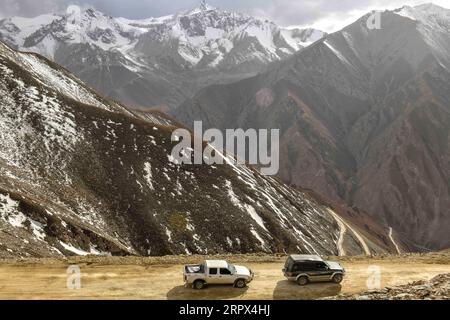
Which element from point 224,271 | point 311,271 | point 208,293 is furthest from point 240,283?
point 311,271

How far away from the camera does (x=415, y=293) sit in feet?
77.4

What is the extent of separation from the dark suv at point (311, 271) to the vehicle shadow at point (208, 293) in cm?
290

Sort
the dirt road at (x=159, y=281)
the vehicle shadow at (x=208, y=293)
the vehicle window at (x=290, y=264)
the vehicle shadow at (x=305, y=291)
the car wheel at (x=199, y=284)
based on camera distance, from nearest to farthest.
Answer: the vehicle shadow at (x=208, y=293), the vehicle shadow at (x=305, y=291), the dirt road at (x=159, y=281), the car wheel at (x=199, y=284), the vehicle window at (x=290, y=264)

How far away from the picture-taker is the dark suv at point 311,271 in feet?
94.7

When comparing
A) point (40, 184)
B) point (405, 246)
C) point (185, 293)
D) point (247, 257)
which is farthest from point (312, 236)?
point (405, 246)

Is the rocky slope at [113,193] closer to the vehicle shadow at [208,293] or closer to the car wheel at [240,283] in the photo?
the vehicle shadow at [208,293]

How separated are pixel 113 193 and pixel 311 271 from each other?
51.6 m

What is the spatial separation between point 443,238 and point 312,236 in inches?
4347

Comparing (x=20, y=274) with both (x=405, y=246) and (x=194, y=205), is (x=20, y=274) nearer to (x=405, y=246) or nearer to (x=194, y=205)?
(x=194, y=205)

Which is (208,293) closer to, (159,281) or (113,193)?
(159,281)

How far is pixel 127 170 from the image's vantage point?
269 feet

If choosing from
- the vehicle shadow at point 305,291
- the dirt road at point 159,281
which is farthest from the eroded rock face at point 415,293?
the dirt road at point 159,281

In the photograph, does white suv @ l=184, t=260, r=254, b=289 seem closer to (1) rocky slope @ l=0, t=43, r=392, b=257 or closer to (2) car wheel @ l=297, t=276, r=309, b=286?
(2) car wheel @ l=297, t=276, r=309, b=286

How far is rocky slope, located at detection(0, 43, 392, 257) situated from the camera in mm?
59250
